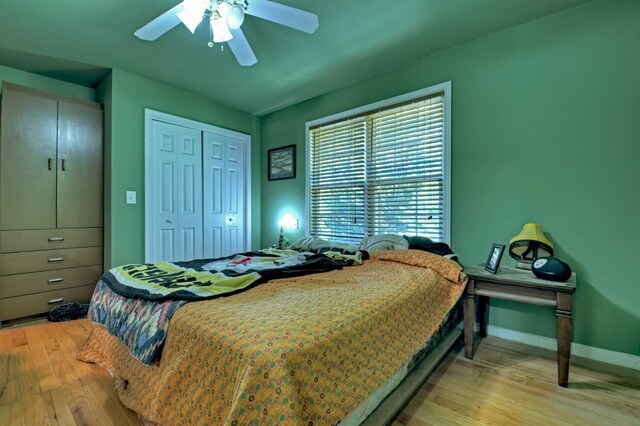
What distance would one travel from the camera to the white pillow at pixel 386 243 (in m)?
2.55

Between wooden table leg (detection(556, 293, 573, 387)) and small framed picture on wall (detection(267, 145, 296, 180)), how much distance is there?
9.81 feet

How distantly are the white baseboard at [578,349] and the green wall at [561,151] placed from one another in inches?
1.5

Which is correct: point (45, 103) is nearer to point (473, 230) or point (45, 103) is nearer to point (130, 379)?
point (130, 379)

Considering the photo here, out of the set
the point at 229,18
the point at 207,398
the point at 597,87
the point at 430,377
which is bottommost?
the point at 430,377

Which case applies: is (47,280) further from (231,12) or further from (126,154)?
(231,12)

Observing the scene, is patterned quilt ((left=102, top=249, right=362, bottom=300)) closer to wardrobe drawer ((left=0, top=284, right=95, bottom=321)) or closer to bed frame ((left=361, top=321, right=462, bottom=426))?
bed frame ((left=361, top=321, right=462, bottom=426))

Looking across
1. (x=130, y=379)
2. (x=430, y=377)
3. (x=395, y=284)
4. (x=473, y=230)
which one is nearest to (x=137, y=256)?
(x=130, y=379)

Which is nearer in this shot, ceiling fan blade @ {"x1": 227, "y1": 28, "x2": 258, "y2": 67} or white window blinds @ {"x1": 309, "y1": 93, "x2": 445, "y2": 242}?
ceiling fan blade @ {"x1": 227, "y1": 28, "x2": 258, "y2": 67}

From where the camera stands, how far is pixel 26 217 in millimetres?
2740

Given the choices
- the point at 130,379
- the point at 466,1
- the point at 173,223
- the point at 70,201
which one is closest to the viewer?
the point at 130,379

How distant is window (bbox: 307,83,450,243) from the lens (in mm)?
2682

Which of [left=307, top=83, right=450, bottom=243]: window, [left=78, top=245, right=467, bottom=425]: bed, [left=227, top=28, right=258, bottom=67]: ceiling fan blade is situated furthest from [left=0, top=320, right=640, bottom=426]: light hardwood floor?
[left=227, top=28, right=258, bottom=67]: ceiling fan blade

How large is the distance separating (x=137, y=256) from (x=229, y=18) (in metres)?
2.58

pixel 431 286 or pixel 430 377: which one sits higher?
pixel 431 286
